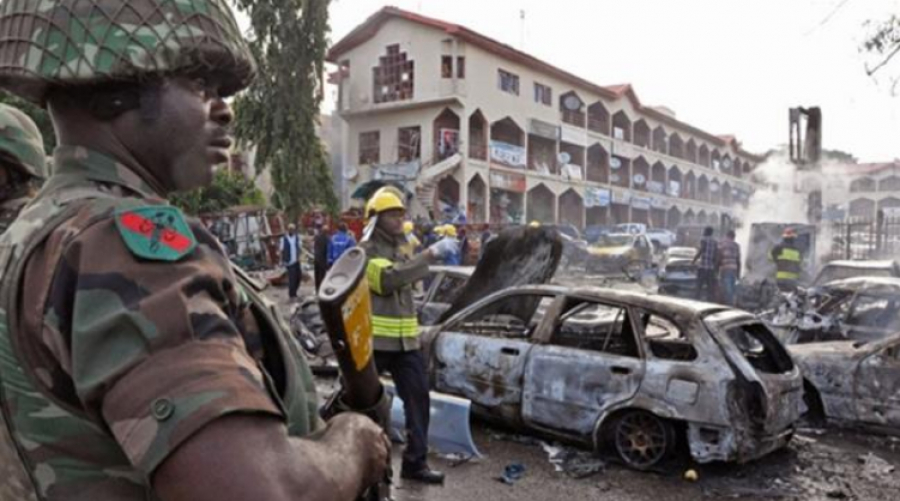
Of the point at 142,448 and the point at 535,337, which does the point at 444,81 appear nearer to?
the point at 535,337

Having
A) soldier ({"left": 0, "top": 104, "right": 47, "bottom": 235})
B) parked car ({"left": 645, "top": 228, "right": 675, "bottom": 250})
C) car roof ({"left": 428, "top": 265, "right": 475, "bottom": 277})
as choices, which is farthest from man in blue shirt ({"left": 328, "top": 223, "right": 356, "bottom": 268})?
parked car ({"left": 645, "top": 228, "right": 675, "bottom": 250})

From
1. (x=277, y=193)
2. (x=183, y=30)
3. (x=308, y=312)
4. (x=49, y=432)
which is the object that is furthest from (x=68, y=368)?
(x=277, y=193)

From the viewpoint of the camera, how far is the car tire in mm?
5125

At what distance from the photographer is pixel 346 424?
1.04 metres

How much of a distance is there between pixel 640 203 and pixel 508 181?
15405mm

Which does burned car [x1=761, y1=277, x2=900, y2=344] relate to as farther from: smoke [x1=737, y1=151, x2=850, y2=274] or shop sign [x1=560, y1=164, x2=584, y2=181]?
shop sign [x1=560, y1=164, x2=584, y2=181]

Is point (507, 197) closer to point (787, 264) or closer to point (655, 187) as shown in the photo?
point (655, 187)

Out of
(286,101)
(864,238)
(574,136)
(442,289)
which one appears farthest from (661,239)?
(442,289)

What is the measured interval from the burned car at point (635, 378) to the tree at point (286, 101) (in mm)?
17789

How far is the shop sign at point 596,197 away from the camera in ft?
128

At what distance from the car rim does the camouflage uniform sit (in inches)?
181

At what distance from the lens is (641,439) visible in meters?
5.23

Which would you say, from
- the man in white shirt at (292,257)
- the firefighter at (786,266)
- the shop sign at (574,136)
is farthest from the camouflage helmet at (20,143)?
the shop sign at (574,136)

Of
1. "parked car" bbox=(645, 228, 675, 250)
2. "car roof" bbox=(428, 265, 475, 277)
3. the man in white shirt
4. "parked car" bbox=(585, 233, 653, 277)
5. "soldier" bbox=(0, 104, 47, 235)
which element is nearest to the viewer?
"soldier" bbox=(0, 104, 47, 235)
